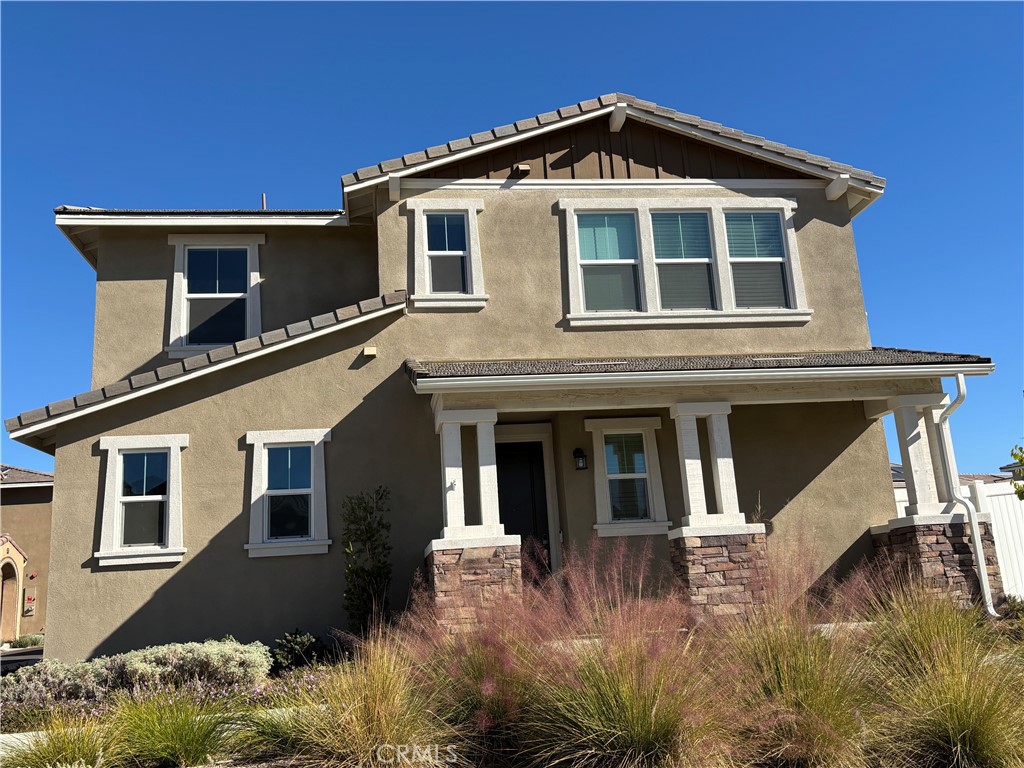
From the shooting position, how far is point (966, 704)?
5445mm

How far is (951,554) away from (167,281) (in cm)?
1170

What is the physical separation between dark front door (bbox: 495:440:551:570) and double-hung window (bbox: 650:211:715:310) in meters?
3.03

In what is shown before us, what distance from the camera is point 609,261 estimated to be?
12.6 metres

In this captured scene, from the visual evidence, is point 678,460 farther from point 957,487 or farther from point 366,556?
point 366,556

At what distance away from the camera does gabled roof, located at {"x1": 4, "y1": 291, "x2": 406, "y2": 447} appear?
33.5 ft

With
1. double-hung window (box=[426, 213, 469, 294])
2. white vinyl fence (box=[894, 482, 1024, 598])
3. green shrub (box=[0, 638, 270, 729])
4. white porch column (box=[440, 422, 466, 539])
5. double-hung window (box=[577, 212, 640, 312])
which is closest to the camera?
green shrub (box=[0, 638, 270, 729])

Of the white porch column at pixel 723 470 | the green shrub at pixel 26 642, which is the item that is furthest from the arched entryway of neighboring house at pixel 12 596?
the white porch column at pixel 723 470

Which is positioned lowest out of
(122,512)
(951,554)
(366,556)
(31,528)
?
(951,554)

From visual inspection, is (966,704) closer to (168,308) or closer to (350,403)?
(350,403)

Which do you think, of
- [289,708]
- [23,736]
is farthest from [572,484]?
[23,736]

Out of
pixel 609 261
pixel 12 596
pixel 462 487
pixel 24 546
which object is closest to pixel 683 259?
pixel 609 261

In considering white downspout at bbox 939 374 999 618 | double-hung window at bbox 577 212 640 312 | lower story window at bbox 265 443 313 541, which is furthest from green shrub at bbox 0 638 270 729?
white downspout at bbox 939 374 999 618

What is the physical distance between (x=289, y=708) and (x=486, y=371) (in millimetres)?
5063

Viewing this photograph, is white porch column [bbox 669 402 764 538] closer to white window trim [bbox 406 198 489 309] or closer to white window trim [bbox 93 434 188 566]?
white window trim [bbox 406 198 489 309]
